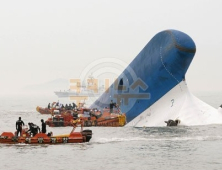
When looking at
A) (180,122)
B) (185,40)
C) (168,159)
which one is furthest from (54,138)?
(185,40)

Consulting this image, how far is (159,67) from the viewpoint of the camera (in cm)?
4900

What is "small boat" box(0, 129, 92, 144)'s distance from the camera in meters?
34.6

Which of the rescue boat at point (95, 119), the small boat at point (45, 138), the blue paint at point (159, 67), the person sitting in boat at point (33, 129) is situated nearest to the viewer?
the small boat at point (45, 138)

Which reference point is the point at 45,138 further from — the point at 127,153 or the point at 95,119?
the point at 95,119

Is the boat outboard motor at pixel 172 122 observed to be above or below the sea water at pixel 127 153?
above

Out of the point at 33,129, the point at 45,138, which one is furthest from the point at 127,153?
the point at 33,129

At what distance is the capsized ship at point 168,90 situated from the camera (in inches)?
1845

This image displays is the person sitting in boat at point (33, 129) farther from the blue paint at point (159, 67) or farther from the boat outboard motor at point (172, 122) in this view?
the blue paint at point (159, 67)

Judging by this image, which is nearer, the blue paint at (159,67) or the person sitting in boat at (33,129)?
the person sitting in boat at (33,129)

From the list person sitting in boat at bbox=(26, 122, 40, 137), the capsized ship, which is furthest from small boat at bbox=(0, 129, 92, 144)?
the capsized ship

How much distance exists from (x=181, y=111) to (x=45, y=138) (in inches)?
715

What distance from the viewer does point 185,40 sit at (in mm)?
46844

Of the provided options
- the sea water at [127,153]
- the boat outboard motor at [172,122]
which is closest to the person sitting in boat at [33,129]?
the sea water at [127,153]

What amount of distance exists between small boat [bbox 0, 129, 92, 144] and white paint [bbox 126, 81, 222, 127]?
14.3 m
